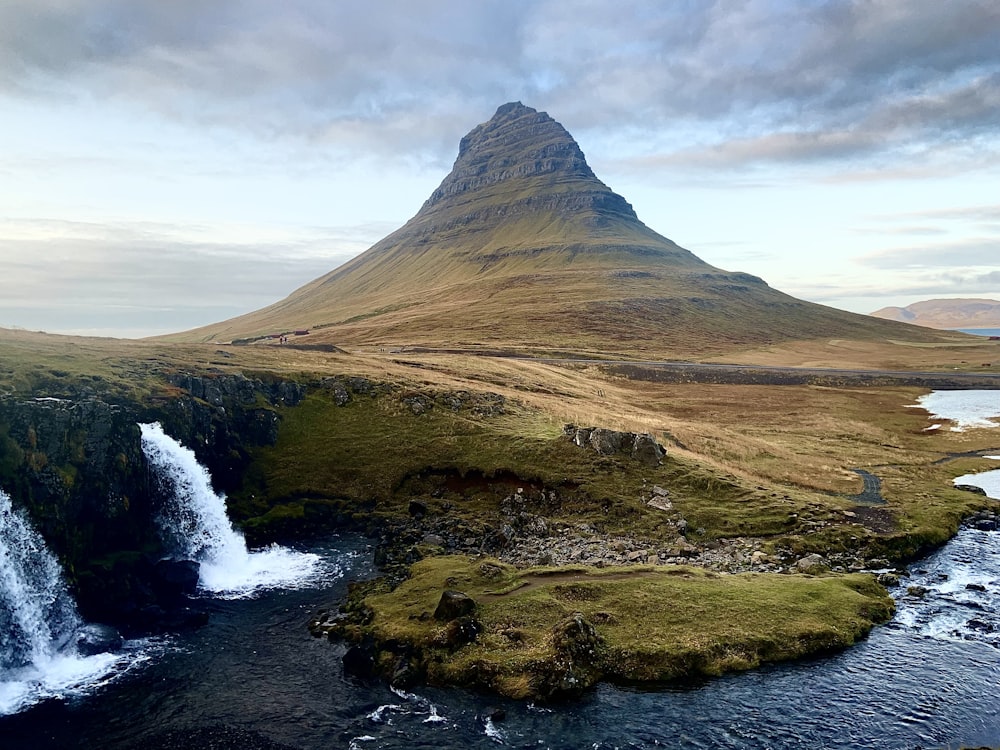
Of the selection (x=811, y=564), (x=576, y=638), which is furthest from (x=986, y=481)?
(x=576, y=638)

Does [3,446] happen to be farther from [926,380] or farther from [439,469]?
[926,380]

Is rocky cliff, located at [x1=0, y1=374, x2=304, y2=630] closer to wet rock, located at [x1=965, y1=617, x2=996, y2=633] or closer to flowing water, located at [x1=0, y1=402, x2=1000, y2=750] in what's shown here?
flowing water, located at [x1=0, y1=402, x2=1000, y2=750]

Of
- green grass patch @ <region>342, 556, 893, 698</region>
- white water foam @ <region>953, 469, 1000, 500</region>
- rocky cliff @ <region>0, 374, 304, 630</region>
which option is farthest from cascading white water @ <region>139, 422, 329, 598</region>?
white water foam @ <region>953, 469, 1000, 500</region>

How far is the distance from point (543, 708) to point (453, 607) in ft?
28.9

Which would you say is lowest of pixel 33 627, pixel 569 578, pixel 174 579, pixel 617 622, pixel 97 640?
pixel 97 640

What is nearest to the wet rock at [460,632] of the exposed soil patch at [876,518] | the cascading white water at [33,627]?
the cascading white water at [33,627]

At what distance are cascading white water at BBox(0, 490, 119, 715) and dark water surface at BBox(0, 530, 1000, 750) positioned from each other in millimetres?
2264

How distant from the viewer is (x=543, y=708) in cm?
3039

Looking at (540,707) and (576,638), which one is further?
(576,638)

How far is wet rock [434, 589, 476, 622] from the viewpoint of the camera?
3719 centimetres

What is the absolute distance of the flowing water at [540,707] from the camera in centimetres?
2836

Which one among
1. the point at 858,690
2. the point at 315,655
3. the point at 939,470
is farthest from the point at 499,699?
the point at 939,470

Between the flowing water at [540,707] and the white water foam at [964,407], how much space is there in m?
80.2

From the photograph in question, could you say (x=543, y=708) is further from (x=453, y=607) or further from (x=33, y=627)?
(x=33, y=627)
